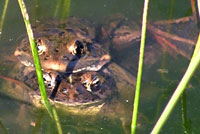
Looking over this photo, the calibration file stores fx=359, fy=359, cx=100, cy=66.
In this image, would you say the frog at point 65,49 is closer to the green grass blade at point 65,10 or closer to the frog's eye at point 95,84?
the green grass blade at point 65,10

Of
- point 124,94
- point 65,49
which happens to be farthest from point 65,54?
point 124,94

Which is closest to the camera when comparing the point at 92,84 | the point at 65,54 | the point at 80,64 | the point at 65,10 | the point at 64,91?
the point at 64,91

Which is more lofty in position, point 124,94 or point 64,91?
point 64,91

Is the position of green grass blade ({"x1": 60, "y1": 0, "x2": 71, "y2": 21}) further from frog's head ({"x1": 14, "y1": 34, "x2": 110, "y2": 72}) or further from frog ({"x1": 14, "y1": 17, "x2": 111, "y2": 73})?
frog's head ({"x1": 14, "y1": 34, "x2": 110, "y2": 72})

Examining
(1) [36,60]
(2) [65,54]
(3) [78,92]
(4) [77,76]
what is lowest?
(3) [78,92]

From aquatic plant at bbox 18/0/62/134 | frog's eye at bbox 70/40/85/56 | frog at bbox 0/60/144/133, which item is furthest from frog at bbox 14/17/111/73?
aquatic plant at bbox 18/0/62/134

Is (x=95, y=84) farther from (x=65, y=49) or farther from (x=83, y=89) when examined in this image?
(x=65, y=49)

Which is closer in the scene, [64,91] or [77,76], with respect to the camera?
[64,91]

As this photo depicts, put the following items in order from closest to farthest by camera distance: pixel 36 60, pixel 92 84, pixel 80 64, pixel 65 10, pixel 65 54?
pixel 36 60 < pixel 92 84 < pixel 65 54 < pixel 80 64 < pixel 65 10
